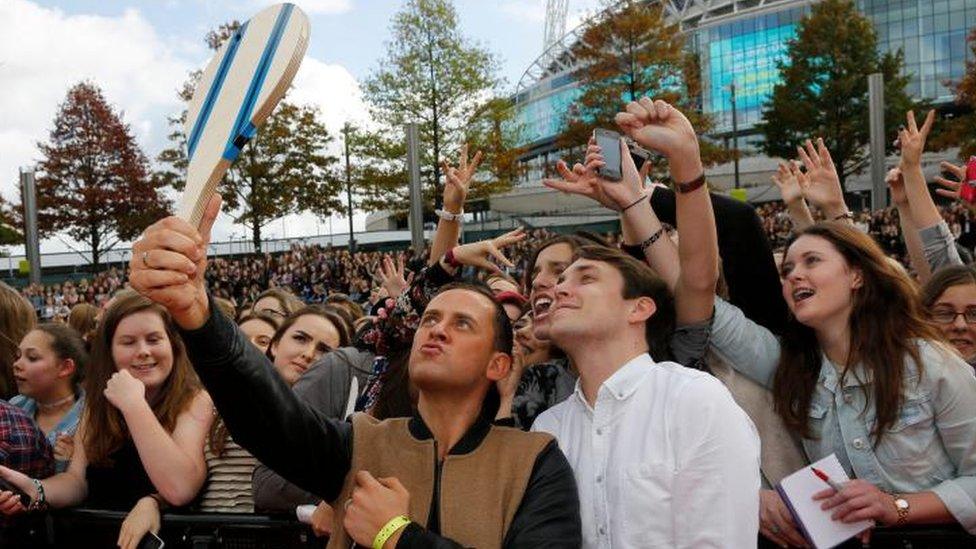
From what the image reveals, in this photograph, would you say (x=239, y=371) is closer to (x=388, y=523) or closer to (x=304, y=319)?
(x=388, y=523)

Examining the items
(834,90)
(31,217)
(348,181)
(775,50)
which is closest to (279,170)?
(348,181)

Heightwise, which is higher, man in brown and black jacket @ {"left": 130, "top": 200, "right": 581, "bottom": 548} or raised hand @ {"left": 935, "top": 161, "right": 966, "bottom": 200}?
raised hand @ {"left": 935, "top": 161, "right": 966, "bottom": 200}

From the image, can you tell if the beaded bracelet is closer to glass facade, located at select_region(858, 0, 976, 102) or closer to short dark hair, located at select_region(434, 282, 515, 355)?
short dark hair, located at select_region(434, 282, 515, 355)

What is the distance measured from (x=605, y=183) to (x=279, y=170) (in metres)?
→ 30.0

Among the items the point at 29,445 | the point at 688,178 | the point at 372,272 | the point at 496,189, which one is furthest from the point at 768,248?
the point at 496,189

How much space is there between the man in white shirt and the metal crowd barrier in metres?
1.19

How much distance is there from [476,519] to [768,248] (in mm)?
1839

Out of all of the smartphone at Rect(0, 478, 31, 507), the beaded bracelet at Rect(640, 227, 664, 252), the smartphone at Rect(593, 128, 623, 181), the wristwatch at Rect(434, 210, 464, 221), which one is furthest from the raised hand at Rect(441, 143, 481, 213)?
the smartphone at Rect(0, 478, 31, 507)

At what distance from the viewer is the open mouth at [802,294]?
10.9 feet

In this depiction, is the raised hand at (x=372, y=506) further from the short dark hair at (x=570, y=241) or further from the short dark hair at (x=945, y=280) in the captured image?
the short dark hair at (x=945, y=280)

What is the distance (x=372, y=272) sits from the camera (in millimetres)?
21594

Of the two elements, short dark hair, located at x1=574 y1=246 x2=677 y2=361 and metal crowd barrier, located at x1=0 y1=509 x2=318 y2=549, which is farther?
metal crowd barrier, located at x1=0 y1=509 x2=318 y2=549

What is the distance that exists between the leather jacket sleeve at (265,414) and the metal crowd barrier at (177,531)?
0.93 m

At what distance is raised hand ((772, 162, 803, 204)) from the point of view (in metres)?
4.97
